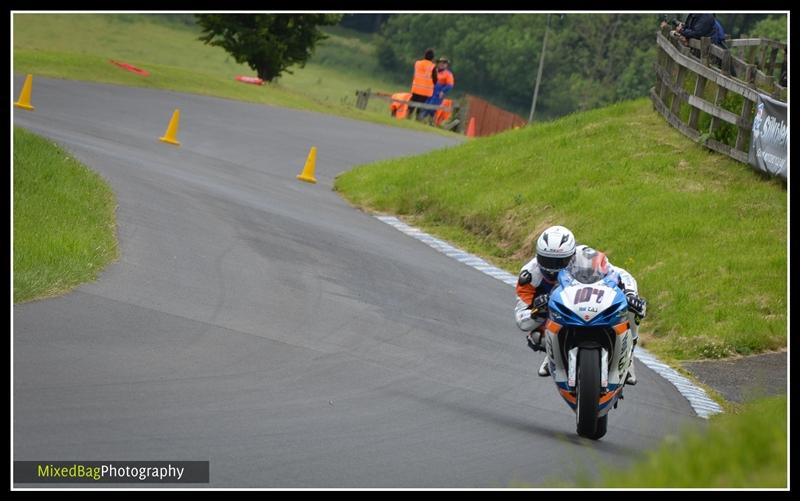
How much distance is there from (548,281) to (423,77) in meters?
31.8

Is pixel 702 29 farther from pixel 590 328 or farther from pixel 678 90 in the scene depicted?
pixel 590 328

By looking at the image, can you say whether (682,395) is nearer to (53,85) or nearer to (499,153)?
(499,153)

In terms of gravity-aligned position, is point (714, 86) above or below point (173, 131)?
above

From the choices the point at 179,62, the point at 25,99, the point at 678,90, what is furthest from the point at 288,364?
the point at 179,62

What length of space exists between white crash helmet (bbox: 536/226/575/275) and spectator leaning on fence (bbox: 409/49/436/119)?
94.6 ft

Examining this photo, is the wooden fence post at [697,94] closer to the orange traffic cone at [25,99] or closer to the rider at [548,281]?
the rider at [548,281]

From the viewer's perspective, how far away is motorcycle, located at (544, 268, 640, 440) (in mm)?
10148

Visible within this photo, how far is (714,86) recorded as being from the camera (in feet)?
77.4

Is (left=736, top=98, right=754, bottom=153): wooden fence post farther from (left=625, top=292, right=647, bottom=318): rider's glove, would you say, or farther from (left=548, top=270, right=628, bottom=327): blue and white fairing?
(left=548, top=270, right=628, bottom=327): blue and white fairing

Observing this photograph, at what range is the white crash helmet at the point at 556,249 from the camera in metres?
10.7

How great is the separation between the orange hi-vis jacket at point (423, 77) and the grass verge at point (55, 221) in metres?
21.9

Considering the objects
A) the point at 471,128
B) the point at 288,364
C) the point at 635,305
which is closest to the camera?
the point at 635,305
